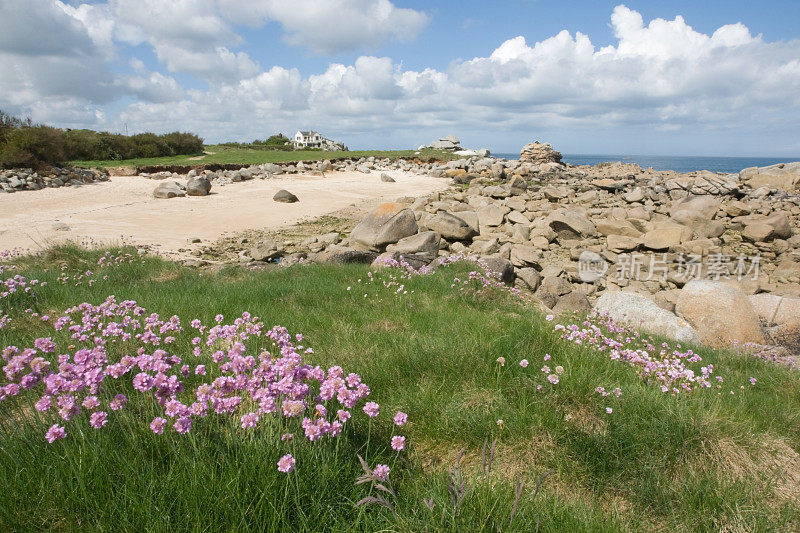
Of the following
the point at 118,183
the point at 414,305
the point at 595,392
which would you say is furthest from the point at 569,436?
the point at 118,183

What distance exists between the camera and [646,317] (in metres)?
9.52

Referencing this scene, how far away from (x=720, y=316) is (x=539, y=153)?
53.3m

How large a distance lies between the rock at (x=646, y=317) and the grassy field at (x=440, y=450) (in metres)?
3.03

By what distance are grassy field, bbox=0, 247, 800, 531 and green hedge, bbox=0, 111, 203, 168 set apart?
25855 mm

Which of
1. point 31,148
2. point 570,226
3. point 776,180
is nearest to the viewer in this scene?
point 570,226

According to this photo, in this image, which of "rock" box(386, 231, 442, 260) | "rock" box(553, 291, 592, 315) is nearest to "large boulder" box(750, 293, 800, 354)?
"rock" box(553, 291, 592, 315)

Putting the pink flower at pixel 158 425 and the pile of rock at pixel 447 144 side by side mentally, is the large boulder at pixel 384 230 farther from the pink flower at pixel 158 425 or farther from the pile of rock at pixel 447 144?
the pile of rock at pixel 447 144

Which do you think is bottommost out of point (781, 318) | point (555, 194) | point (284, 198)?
point (781, 318)

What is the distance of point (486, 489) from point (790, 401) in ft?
16.3

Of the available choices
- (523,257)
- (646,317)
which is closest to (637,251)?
(523,257)

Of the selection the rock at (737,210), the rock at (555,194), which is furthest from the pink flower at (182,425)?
the rock at (555,194)

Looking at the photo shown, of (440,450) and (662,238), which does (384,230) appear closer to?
(662,238)

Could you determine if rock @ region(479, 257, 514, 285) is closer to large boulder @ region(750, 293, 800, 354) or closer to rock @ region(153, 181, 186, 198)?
large boulder @ region(750, 293, 800, 354)

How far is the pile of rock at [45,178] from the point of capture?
Result: 22355 mm
